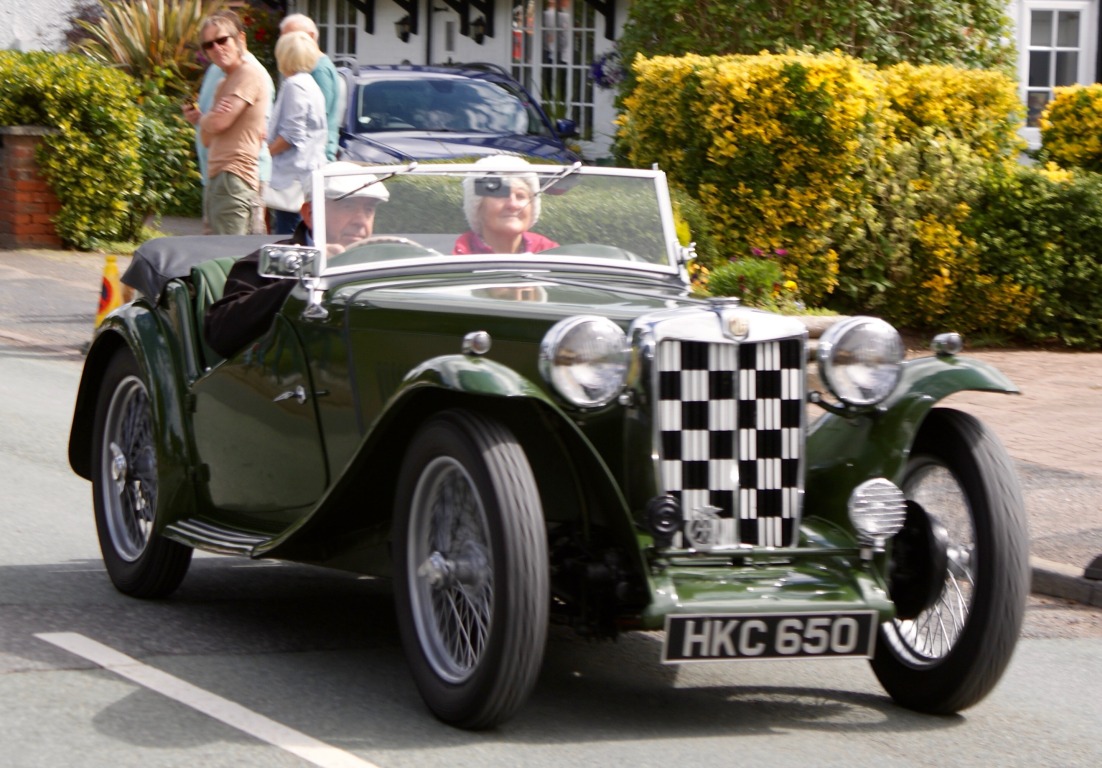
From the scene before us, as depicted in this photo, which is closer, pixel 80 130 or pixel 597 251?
pixel 597 251

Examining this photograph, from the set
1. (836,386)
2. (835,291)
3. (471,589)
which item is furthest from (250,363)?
(835,291)

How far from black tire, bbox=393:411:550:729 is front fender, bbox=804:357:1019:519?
40.1 inches

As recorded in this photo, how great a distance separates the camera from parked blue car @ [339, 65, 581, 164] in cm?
1595

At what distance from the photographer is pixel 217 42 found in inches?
436

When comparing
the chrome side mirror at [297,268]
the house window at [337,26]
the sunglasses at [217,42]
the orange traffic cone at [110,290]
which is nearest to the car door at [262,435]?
the chrome side mirror at [297,268]

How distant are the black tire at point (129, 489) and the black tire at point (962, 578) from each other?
2500 millimetres

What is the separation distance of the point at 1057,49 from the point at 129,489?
1664 cm

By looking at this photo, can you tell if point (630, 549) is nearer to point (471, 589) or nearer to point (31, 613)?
point (471, 589)

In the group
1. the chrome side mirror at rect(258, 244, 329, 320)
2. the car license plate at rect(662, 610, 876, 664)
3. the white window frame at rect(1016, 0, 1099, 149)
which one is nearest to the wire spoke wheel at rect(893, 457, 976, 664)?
the car license plate at rect(662, 610, 876, 664)

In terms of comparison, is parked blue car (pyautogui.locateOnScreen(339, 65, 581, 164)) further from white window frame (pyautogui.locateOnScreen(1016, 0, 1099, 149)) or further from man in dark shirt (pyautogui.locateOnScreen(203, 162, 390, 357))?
man in dark shirt (pyautogui.locateOnScreen(203, 162, 390, 357))

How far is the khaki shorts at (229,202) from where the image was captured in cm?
1154

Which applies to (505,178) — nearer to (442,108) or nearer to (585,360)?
(585,360)

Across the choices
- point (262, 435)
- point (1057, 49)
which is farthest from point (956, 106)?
point (262, 435)

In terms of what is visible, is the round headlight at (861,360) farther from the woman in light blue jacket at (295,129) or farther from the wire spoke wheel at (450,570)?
the woman in light blue jacket at (295,129)
